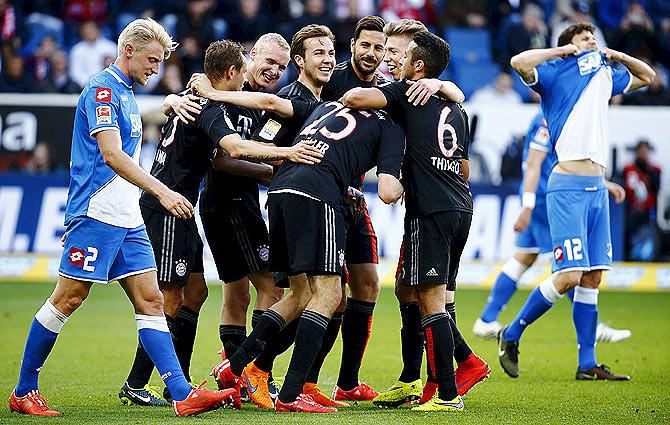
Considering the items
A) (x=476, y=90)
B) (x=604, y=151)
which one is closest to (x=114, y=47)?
(x=476, y=90)

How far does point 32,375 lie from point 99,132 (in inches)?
59.0

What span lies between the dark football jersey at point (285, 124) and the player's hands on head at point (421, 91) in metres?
0.67

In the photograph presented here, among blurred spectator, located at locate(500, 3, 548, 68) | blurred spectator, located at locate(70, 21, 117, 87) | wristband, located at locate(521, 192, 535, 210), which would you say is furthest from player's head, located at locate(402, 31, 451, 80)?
blurred spectator, located at locate(500, 3, 548, 68)

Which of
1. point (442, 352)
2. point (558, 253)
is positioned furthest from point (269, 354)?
point (558, 253)

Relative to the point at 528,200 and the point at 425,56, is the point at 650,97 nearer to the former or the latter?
the point at 528,200

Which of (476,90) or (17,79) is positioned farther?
(476,90)

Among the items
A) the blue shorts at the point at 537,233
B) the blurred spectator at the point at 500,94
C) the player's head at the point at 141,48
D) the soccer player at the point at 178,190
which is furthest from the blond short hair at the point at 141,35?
the blurred spectator at the point at 500,94

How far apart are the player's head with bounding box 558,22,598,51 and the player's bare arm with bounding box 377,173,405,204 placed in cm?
314

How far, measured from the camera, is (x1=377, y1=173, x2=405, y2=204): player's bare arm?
6516 millimetres

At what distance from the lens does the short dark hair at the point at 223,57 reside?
7102 mm

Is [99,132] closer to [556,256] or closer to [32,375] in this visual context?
[32,375]

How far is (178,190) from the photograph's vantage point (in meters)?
7.21

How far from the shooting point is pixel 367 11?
67.6ft

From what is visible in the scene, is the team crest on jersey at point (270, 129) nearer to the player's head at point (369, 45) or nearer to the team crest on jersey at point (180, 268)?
the team crest on jersey at point (180, 268)
